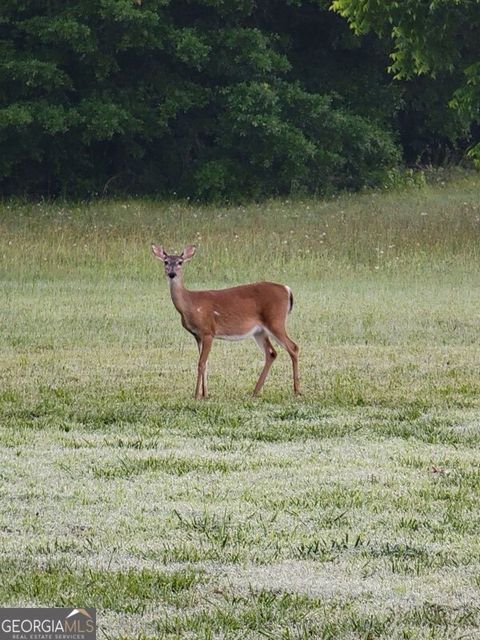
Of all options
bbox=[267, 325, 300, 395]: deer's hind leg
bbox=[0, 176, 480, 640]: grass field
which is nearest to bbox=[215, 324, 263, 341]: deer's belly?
bbox=[267, 325, 300, 395]: deer's hind leg

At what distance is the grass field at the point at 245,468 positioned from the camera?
573 cm

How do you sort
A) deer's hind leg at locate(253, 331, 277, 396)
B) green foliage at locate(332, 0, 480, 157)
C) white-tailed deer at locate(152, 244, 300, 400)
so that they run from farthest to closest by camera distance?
green foliage at locate(332, 0, 480, 157) < deer's hind leg at locate(253, 331, 277, 396) < white-tailed deer at locate(152, 244, 300, 400)

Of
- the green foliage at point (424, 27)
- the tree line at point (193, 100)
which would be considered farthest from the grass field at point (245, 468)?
the tree line at point (193, 100)

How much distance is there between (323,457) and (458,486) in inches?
42.5

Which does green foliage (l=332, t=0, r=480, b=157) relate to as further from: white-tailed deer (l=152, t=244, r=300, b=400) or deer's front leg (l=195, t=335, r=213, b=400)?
deer's front leg (l=195, t=335, r=213, b=400)

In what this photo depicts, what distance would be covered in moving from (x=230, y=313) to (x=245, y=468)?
9.68ft

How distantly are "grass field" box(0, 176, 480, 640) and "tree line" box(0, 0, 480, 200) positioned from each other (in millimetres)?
13392

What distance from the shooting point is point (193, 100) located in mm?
35125

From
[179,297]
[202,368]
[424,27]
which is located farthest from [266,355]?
[424,27]

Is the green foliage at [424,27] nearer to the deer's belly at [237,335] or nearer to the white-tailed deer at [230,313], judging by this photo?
the white-tailed deer at [230,313]

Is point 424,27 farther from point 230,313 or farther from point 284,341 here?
point 230,313

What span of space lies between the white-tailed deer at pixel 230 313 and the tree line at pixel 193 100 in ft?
66.1

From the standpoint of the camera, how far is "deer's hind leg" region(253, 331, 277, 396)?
11.3 metres

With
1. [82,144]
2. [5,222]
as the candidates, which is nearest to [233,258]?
[5,222]
